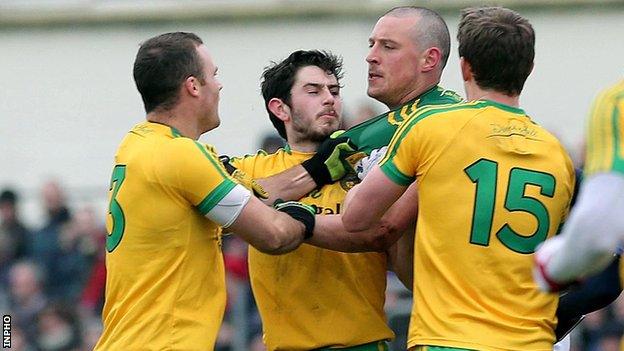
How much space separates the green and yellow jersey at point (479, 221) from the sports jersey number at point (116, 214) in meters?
1.23

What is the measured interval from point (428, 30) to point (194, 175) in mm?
1542

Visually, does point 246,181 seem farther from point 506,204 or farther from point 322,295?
point 506,204

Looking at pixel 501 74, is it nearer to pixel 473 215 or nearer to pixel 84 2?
pixel 473 215

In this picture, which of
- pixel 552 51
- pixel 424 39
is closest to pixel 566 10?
pixel 552 51

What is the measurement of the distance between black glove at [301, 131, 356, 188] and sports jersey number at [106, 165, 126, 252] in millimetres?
1026

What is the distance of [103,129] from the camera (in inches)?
710

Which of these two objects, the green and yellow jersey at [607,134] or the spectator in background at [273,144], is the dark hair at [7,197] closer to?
the spectator in background at [273,144]

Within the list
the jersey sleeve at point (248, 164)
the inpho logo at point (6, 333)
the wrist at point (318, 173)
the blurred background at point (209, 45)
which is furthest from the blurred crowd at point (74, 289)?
the wrist at point (318, 173)

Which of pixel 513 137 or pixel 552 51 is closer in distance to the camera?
pixel 513 137

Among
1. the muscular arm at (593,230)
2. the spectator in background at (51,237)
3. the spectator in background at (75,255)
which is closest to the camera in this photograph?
the muscular arm at (593,230)

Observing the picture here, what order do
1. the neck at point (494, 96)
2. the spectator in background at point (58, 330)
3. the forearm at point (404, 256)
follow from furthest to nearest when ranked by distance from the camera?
the spectator in background at point (58, 330) < the forearm at point (404, 256) < the neck at point (494, 96)

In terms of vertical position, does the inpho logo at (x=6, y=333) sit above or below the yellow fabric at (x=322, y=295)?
below

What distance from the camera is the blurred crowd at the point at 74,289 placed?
35.7ft

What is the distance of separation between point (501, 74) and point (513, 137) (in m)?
0.29
